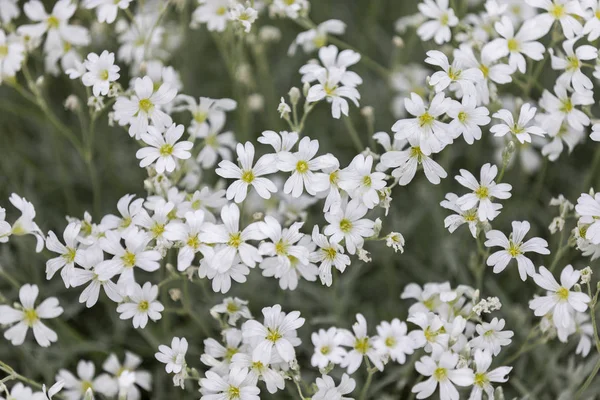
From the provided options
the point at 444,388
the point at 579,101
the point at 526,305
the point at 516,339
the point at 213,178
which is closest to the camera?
the point at 444,388

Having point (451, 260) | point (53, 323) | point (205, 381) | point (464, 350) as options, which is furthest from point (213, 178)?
point (464, 350)

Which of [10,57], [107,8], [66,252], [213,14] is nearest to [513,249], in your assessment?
[66,252]

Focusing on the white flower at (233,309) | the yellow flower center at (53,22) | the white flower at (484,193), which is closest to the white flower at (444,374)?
Answer: the white flower at (484,193)

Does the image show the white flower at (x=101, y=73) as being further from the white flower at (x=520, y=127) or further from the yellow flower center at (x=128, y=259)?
the white flower at (x=520, y=127)

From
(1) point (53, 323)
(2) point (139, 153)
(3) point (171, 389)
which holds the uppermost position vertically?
(2) point (139, 153)

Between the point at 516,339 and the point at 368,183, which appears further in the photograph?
the point at 516,339

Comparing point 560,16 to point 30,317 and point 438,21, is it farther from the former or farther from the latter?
point 30,317

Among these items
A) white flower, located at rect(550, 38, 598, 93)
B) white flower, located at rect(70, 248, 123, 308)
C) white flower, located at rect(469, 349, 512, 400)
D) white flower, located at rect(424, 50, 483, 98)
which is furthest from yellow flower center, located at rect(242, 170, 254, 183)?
white flower, located at rect(550, 38, 598, 93)

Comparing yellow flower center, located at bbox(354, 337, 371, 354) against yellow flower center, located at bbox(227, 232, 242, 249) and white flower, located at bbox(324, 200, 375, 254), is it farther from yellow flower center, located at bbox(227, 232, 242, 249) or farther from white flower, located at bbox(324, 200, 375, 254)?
yellow flower center, located at bbox(227, 232, 242, 249)

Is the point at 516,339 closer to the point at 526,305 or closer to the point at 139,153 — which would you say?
the point at 526,305
